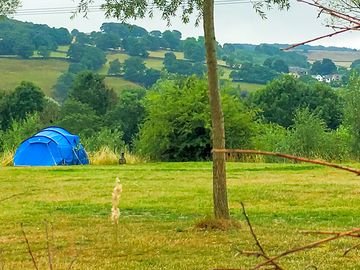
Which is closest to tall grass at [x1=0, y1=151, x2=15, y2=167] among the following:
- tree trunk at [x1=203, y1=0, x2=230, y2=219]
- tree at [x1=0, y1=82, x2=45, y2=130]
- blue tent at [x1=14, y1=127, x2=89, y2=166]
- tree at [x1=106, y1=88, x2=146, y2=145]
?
blue tent at [x1=14, y1=127, x2=89, y2=166]

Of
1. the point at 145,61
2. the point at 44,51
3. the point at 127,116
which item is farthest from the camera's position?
the point at 44,51

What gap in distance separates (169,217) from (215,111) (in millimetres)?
2315

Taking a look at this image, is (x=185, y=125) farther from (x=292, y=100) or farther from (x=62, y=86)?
(x=62, y=86)

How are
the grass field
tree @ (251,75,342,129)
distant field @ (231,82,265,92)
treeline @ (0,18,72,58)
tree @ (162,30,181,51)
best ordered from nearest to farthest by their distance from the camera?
the grass field → tree @ (251,75,342,129) → distant field @ (231,82,265,92) → treeline @ (0,18,72,58) → tree @ (162,30,181,51)

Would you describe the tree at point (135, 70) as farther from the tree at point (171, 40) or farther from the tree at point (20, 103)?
the tree at point (20, 103)

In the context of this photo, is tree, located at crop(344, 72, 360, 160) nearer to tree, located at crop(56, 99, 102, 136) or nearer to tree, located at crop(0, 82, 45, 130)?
tree, located at crop(56, 99, 102, 136)

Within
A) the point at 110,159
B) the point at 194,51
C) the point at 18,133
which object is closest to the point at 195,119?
the point at 110,159

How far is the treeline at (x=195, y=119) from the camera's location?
2677 centimetres

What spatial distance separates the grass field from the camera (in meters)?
7.47

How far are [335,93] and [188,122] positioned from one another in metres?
32.1

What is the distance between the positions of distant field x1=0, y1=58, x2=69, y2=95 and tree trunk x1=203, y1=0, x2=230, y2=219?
82872 millimetres

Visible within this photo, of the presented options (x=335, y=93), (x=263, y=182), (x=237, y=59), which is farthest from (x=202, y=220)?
(x=237, y=59)

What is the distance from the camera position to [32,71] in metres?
101

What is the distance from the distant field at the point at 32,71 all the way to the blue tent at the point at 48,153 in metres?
63.1
